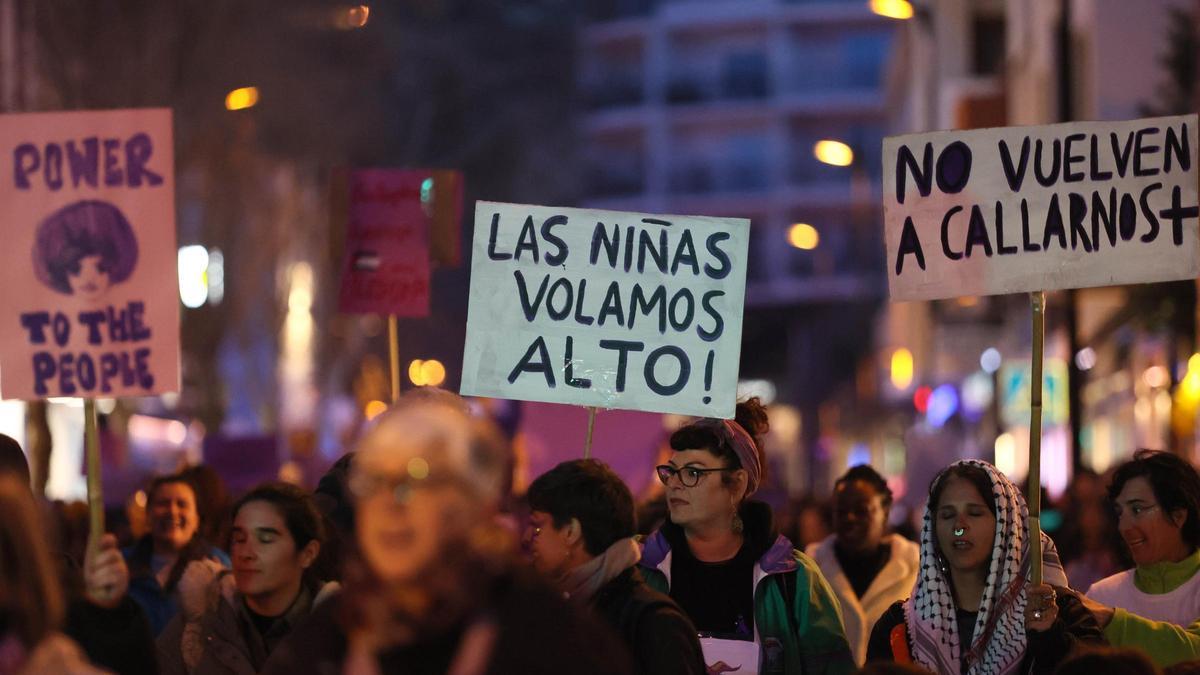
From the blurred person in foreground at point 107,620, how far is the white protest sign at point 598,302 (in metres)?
2.24

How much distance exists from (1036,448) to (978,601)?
0.69 m

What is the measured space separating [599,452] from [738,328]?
821 centimetres

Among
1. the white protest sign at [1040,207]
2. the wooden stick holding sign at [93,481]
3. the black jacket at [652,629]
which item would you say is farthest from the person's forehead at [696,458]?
the wooden stick holding sign at [93,481]

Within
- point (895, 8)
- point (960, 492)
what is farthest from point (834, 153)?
point (960, 492)

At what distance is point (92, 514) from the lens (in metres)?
6.05

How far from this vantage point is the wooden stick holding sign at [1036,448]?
248 inches

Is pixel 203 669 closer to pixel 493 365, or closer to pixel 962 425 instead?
pixel 493 365

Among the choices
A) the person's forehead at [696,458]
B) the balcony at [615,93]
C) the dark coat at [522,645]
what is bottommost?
the dark coat at [522,645]

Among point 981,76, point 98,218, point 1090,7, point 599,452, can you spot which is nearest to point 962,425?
point 981,76

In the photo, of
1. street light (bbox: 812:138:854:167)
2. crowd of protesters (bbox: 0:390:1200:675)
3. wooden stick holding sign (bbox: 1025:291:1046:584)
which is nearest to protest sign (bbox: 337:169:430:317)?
crowd of protesters (bbox: 0:390:1200:675)

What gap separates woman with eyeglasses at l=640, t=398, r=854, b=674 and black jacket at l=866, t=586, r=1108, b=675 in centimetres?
33

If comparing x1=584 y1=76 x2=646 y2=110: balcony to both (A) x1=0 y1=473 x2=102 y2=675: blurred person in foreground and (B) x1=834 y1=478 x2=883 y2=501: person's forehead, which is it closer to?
(B) x1=834 y1=478 x2=883 y2=501: person's forehead

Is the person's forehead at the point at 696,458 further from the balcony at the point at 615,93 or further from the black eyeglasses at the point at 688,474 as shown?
the balcony at the point at 615,93

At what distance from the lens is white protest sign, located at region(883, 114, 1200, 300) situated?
7184 millimetres
